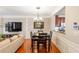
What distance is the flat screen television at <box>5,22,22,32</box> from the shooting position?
11.8 meters

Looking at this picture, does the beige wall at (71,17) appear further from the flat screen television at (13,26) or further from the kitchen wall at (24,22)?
the flat screen television at (13,26)

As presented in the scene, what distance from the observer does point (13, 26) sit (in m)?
11.9

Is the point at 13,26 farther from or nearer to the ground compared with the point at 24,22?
nearer to the ground

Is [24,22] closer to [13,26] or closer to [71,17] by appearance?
[13,26]

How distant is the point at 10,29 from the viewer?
39.1 ft

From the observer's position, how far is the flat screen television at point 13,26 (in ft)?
38.8

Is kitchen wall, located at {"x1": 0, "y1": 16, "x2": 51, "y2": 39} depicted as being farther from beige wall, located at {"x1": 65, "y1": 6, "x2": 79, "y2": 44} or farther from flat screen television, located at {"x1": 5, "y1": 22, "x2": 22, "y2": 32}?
beige wall, located at {"x1": 65, "y1": 6, "x2": 79, "y2": 44}

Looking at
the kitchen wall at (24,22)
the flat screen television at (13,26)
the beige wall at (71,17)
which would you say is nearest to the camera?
the beige wall at (71,17)

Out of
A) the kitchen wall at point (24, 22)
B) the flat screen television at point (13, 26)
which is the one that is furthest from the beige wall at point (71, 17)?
the flat screen television at point (13, 26)

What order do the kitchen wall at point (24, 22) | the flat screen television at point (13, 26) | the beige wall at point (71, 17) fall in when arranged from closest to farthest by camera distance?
the beige wall at point (71, 17), the flat screen television at point (13, 26), the kitchen wall at point (24, 22)

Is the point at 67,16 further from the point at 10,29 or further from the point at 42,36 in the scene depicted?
the point at 10,29

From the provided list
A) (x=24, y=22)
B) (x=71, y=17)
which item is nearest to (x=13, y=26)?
(x=24, y=22)

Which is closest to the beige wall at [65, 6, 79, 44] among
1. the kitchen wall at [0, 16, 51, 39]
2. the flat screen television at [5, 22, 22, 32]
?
the kitchen wall at [0, 16, 51, 39]
